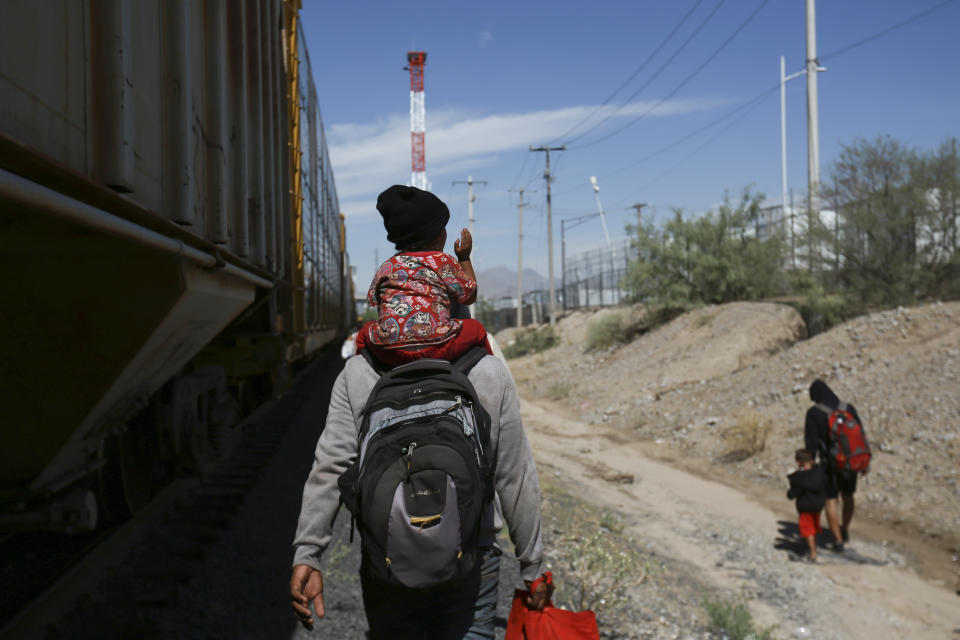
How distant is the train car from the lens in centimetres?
224

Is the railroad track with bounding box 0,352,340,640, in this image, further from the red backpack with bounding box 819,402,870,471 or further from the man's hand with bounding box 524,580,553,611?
the red backpack with bounding box 819,402,870,471

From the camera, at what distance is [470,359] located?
7.55 feet

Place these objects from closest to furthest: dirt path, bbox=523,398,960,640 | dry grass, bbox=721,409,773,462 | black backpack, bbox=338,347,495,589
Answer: black backpack, bbox=338,347,495,589 < dirt path, bbox=523,398,960,640 < dry grass, bbox=721,409,773,462

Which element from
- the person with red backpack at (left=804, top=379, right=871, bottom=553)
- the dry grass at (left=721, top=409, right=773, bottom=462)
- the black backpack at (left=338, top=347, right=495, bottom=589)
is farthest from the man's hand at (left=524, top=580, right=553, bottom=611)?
the dry grass at (left=721, top=409, right=773, bottom=462)

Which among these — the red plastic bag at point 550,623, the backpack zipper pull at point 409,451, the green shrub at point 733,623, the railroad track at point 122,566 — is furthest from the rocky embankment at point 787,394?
the backpack zipper pull at point 409,451

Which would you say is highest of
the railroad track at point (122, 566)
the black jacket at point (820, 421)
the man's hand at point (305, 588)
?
the man's hand at point (305, 588)

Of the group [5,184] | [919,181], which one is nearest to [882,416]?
[919,181]

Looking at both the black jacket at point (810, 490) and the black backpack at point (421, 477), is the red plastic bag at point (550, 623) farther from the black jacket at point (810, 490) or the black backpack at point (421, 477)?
the black jacket at point (810, 490)

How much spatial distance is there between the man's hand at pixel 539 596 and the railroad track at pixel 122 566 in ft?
7.32

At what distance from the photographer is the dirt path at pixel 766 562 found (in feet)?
21.4

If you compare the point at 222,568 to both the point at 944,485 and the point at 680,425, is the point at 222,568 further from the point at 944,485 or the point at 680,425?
the point at 680,425

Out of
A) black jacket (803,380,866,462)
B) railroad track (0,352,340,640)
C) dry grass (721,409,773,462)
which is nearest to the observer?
railroad track (0,352,340,640)

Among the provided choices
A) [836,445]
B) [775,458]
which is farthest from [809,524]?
[775,458]

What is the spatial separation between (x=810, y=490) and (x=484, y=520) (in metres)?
6.96
